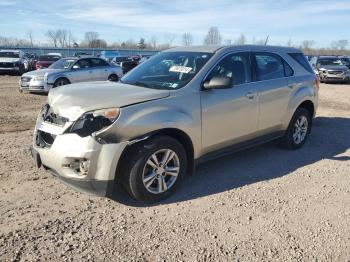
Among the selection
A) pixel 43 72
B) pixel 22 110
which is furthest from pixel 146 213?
pixel 43 72

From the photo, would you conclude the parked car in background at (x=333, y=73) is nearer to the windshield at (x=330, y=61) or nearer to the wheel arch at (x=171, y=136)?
the windshield at (x=330, y=61)

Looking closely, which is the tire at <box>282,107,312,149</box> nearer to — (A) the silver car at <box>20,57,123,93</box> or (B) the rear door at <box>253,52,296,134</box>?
(B) the rear door at <box>253,52,296,134</box>

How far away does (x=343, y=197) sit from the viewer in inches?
188

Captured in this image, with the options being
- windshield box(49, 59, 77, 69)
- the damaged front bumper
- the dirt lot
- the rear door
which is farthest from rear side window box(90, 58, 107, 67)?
the damaged front bumper

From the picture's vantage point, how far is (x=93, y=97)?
429 cm

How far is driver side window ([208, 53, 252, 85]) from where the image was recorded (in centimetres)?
510

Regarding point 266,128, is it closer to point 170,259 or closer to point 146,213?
point 146,213

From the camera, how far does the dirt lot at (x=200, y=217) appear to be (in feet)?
11.3

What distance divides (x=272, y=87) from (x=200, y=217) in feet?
8.77

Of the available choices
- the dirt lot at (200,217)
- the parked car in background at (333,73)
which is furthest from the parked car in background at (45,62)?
the dirt lot at (200,217)

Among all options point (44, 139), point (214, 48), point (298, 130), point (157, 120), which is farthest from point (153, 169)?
point (298, 130)

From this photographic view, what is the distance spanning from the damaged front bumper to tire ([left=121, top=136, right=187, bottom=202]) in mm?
201

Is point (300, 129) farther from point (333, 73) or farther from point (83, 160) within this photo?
point (333, 73)

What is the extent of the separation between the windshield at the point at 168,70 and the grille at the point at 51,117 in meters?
1.20
